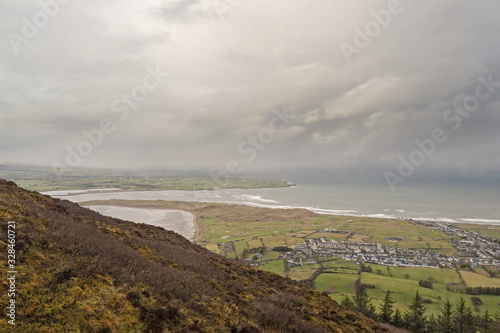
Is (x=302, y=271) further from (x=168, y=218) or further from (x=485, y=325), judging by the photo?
(x=168, y=218)

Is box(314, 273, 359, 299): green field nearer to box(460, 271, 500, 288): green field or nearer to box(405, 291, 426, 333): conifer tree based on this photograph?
box(405, 291, 426, 333): conifer tree

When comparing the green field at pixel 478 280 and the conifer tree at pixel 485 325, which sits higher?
the conifer tree at pixel 485 325

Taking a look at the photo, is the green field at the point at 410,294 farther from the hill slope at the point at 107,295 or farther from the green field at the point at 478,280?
the hill slope at the point at 107,295

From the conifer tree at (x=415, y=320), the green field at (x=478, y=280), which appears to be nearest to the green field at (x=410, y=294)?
the green field at (x=478, y=280)

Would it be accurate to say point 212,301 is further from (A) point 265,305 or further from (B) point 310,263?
(B) point 310,263

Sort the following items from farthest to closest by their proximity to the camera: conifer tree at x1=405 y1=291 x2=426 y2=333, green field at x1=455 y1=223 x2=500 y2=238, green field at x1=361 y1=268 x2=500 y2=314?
green field at x1=455 y1=223 x2=500 y2=238 < green field at x1=361 y1=268 x2=500 y2=314 < conifer tree at x1=405 y1=291 x2=426 y2=333

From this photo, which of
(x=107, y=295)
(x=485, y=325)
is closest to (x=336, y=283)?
(x=485, y=325)

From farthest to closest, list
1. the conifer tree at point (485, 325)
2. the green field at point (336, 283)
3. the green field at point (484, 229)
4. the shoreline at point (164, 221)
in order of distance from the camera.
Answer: the green field at point (484, 229) < the shoreline at point (164, 221) < the green field at point (336, 283) < the conifer tree at point (485, 325)

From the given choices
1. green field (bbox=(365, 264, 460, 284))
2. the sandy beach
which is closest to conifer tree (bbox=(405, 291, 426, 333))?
green field (bbox=(365, 264, 460, 284))

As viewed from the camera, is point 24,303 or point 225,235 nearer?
point 24,303

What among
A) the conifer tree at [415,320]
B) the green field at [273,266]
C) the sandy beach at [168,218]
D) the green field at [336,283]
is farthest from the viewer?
the sandy beach at [168,218]

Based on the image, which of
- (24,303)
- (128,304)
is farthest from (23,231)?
(128,304)
